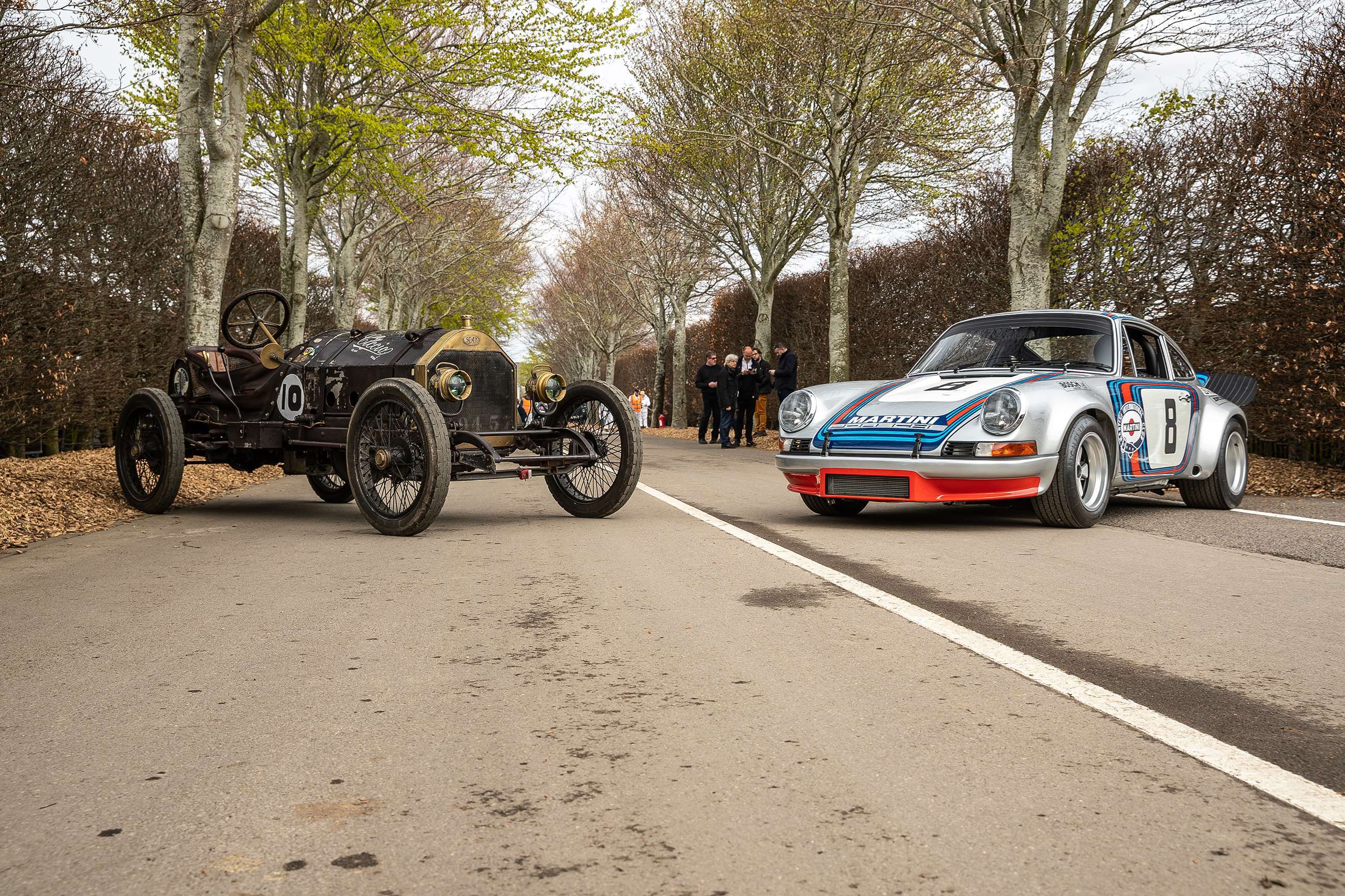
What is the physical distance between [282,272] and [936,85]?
12.2 m

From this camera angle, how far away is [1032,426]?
761 cm

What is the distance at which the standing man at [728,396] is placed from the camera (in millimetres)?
22438

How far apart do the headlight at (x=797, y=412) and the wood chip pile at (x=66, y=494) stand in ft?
16.4

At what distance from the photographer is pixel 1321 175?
1141cm

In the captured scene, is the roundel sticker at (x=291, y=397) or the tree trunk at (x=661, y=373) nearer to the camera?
the roundel sticker at (x=291, y=397)

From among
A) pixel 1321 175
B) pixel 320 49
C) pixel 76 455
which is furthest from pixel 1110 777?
pixel 320 49

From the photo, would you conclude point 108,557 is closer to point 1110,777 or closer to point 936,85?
point 1110,777

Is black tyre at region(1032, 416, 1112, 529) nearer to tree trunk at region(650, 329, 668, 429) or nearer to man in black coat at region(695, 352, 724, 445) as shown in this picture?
man in black coat at region(695, 352, 724, 445)

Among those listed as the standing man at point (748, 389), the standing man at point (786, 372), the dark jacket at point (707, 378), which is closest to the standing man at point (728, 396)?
the standing man at point (748, 389)

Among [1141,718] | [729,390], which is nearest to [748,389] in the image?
[729,390]

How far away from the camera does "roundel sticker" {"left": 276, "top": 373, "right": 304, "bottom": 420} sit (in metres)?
9.03

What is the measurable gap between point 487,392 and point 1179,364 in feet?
19.2

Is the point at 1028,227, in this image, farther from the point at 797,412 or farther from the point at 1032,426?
the point at 1032,426

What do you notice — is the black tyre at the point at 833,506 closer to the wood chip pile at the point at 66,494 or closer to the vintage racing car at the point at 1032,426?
the vintage racing car at the point at 1032,426
